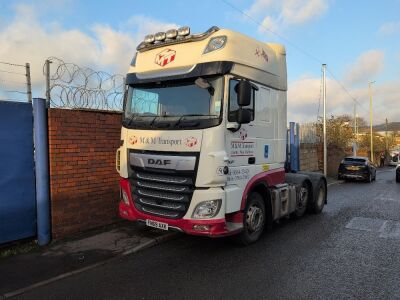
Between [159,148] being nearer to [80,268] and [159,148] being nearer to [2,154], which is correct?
[80,268]

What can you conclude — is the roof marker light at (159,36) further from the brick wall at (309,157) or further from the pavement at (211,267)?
the brick wall at (309,157)

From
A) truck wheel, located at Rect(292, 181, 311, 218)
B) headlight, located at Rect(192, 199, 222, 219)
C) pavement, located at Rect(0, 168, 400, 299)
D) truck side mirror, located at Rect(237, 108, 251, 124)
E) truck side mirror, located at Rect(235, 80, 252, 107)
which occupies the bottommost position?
pavement, located at Rect(0, 168, 400, 299)

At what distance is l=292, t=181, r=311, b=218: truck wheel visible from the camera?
8.77 meters

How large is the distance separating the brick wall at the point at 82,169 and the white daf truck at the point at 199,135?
1021 mm

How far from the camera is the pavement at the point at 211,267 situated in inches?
177

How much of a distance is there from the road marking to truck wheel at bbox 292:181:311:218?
109cm

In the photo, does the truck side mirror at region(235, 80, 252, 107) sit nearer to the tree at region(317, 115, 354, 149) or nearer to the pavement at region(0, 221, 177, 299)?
the pavement at region(0, 221, 177, 299)

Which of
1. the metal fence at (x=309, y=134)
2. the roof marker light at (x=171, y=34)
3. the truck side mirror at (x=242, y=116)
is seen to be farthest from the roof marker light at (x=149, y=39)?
the metal fence at (x=309, y=134)

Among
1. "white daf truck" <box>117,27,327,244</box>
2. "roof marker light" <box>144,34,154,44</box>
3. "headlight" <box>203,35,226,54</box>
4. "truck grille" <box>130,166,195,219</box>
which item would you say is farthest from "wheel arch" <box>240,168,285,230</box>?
"roof marker light" <box>144,34,154,44</box>

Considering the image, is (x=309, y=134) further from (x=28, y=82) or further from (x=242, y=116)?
(x=28, y=82)

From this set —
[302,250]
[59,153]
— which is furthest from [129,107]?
[302,250]

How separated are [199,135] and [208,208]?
105cm

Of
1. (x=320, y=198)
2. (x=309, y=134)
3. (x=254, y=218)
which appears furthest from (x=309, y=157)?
(x=254, y=218)

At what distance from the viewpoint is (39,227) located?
6227 millimetres
